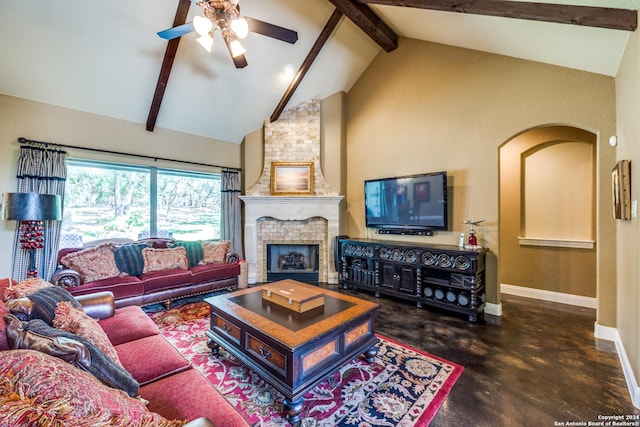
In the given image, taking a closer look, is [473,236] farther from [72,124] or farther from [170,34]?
[72,124]

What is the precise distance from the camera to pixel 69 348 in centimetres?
99

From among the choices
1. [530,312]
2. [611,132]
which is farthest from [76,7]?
[530,312]

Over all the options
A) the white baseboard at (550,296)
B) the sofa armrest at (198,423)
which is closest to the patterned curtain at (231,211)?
the sofa armrest at (198,423)

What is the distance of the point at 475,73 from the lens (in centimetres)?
363

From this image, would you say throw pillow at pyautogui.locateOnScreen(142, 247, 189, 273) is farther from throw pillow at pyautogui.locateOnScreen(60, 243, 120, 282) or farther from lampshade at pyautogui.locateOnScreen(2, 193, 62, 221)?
lampshade at pyautogui.locateOnScreen(2, 193, 62, 221)

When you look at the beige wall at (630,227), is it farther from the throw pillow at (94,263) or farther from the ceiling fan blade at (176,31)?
the throw pillow at (94,263)

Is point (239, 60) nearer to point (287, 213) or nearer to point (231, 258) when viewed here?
point (287, 213)

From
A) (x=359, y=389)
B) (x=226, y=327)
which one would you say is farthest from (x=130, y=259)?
(x=359, y=389)

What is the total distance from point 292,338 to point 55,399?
121cm

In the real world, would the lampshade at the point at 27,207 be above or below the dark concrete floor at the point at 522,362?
above

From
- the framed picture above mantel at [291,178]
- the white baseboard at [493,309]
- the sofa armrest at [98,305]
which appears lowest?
the white baseboard at [493,309]

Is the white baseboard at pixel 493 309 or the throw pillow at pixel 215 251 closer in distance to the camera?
the white baseboard at pixel 493 309

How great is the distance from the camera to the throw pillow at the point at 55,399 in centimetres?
64

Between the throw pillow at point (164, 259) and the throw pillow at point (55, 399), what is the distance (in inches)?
130
